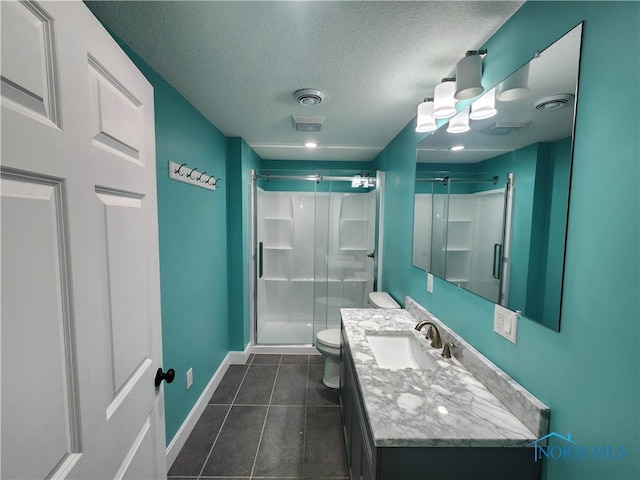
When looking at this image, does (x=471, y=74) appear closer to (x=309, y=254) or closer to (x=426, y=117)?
(x=426, y=117)

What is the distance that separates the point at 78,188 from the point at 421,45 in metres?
1.46

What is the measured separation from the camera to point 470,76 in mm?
1188

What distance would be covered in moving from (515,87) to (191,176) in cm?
192

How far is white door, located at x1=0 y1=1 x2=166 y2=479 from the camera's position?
466mm

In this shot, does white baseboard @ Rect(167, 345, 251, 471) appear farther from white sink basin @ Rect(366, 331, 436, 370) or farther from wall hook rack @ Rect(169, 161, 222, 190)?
wall hook rack @ Rect(169, 161, 222, 190)

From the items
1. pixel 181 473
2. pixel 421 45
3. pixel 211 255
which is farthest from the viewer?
pixel 211 255

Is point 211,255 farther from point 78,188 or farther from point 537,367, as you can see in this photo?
point 537,367

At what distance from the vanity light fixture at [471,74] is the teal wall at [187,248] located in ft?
5.28

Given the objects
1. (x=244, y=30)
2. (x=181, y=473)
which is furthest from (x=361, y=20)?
(x=181, y=473)

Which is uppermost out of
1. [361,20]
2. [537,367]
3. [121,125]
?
[361,20]

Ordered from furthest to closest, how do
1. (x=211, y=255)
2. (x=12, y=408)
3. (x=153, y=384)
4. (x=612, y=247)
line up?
(x=211, y=255) → (x=153, y=384) → (x=612, y=247) → (x=12, y=408)

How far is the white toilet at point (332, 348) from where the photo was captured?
237 centimetres

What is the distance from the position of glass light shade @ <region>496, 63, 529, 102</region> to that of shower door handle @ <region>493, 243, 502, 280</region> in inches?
24.0

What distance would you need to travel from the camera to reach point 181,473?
163 cm
